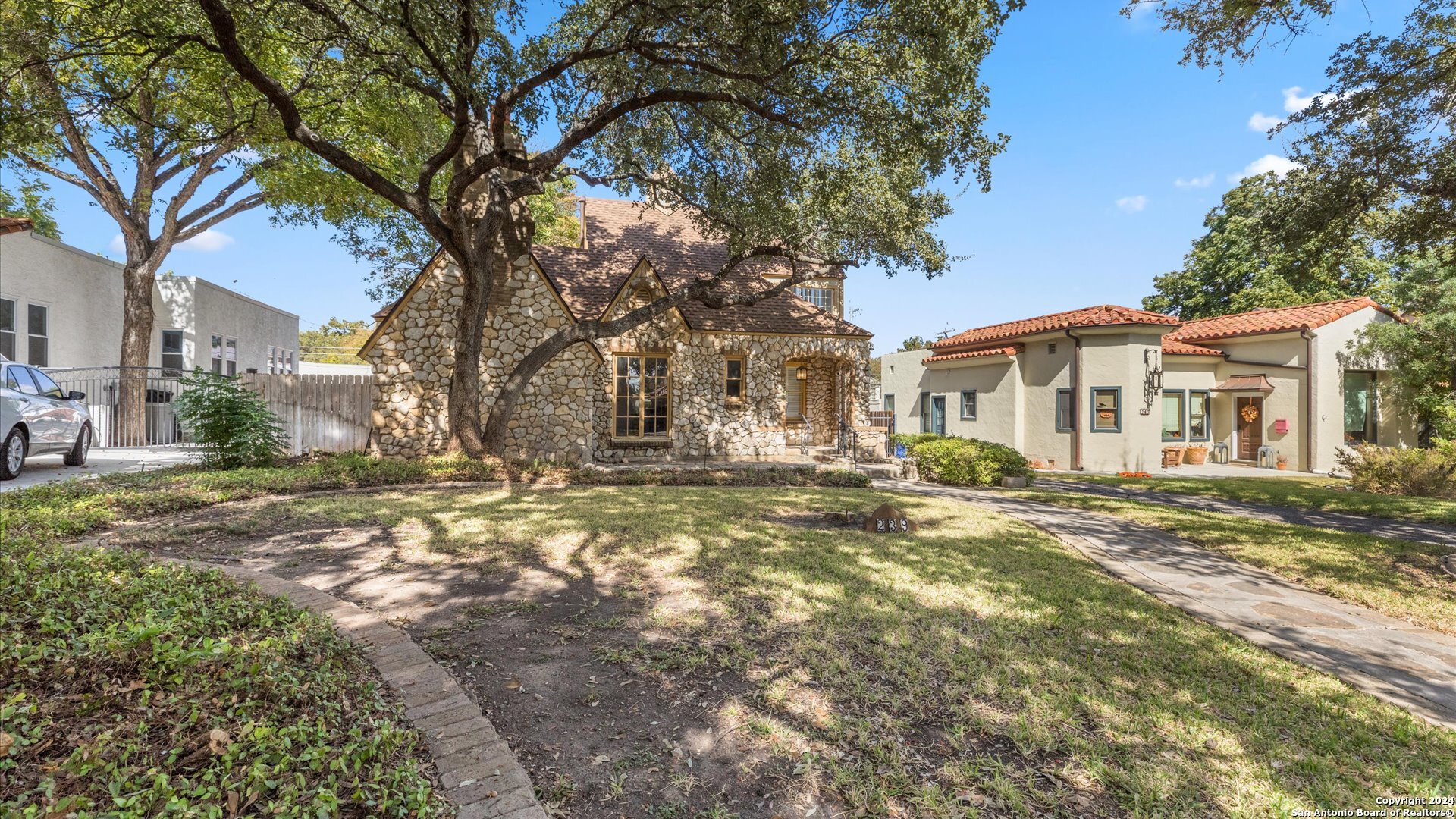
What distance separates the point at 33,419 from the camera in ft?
31.0

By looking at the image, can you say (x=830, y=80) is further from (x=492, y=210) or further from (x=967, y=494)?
(x=967, y=494)

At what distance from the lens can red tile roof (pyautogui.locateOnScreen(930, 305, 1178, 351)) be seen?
16953mm

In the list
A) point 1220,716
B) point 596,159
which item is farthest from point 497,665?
point 596,159

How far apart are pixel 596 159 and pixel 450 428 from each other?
22.2 ft

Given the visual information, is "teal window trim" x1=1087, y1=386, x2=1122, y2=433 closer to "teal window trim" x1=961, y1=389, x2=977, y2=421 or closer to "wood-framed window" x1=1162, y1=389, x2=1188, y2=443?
"teal window trim" x1=961, y1=389, x2=977, y2=421

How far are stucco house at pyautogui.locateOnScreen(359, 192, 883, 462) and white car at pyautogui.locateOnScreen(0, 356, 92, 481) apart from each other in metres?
4.65

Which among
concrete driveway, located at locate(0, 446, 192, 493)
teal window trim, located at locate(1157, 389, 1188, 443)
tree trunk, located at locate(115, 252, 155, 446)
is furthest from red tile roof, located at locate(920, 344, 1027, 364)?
tree trunk, located at locate(115, 252, 155, 446)

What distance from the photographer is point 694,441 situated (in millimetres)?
16844

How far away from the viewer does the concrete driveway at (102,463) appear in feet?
30.0

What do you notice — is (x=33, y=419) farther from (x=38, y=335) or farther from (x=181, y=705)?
(x=181, y=705)

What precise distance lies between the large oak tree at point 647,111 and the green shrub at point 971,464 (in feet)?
14.6

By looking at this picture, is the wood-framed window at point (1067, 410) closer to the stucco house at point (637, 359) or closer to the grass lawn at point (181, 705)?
the stucco house at point (637, 359)

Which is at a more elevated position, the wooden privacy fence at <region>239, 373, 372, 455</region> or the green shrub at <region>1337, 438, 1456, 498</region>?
the wooden privacy fence at <region>239, 373, 372, 455</region>

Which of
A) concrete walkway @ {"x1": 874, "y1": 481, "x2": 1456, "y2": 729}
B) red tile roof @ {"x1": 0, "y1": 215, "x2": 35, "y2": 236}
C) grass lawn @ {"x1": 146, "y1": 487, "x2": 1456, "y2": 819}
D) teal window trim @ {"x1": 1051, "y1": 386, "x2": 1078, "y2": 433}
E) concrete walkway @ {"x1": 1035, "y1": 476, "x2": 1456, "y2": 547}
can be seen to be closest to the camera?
grass lawn @ {"x1": 146, "y1": 487, "x2": 1456, "y2": 819}
